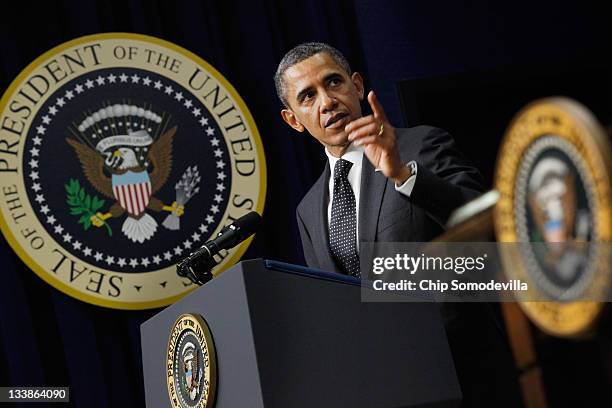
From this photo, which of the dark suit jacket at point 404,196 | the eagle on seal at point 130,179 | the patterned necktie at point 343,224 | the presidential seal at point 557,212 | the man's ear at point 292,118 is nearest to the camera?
the presidential seal at point 557,212

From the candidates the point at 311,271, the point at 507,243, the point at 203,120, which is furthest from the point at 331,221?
the point at 203,120

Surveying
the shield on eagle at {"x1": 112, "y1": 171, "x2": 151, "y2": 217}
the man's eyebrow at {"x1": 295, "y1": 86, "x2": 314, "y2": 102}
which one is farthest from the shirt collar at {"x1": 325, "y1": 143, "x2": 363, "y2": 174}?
the shield on eagle at {"x1": 112, "y1": 171, "x2": 151, "y2": 217}

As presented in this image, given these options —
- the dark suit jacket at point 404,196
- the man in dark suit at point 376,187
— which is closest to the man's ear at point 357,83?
the man in dark suit at point 376,187

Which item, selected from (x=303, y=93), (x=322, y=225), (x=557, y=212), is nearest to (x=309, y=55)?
(x=303, y=93)

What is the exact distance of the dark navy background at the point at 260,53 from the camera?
10.2 feet

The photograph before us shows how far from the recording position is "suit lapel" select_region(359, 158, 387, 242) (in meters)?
1.94

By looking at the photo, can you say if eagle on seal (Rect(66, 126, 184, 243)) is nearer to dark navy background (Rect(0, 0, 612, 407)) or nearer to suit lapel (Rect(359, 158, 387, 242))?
dark navy background (Rect(0, 0, 612, 407))

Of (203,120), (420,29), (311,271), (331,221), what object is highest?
(420,29)

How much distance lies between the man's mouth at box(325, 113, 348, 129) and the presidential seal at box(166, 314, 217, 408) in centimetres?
71

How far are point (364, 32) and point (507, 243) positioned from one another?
9.88ft

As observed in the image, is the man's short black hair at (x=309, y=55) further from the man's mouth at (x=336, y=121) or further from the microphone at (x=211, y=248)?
the microphone at (x=211, y=248)

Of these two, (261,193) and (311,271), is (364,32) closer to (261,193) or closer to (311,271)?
(261,193)

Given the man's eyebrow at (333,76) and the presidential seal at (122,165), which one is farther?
the presidential seal at (122,165)

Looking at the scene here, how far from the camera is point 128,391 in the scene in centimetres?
317
